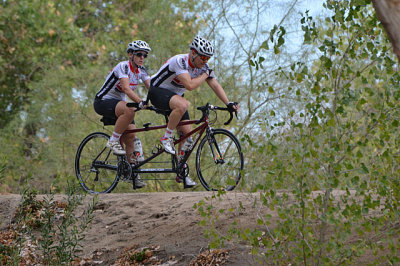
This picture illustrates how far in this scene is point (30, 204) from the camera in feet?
23.9

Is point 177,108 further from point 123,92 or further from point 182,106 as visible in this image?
point 123,92

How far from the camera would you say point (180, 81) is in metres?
7.03

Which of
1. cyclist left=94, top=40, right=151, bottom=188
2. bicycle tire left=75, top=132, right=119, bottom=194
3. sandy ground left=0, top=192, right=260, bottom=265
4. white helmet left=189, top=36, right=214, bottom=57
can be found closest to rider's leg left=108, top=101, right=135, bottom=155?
cyclist left=94, top=40, right=151, bottom=188

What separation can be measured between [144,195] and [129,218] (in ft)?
2.27

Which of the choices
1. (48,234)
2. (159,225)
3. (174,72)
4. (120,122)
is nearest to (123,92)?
(120,122)

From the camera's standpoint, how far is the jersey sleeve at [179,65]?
270 inches

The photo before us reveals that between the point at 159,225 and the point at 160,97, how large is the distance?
1669 mm

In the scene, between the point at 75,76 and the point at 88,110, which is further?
the point at 75,76

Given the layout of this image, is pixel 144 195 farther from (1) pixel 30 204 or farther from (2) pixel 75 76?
(2) pixel 75 76

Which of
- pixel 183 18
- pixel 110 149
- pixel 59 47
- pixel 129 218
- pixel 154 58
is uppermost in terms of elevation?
pixel 59 47

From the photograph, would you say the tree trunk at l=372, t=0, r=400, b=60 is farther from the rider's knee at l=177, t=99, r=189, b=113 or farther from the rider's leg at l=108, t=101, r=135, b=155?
the rider's leg at l=108, t=101, r=135, b=155

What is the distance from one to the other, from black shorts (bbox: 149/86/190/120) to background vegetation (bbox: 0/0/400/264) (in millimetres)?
1261

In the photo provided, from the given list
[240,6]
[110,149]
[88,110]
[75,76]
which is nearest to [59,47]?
[75,76]

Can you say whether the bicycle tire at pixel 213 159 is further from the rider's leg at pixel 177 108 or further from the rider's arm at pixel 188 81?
the rider's arm at pixel 188 81
